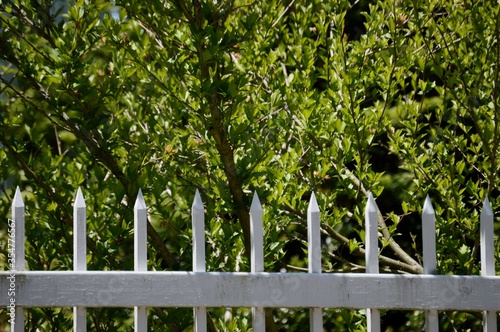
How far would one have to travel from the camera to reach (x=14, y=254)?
8.46 feet

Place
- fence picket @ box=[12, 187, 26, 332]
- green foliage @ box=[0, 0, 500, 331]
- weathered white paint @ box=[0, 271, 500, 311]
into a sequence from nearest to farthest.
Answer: weathered white paint @ box=[0, 271, 500, 311], fence picket @ box=[12, 187, 26, 332], green foliage @ box=[0, 0, 500, 331]

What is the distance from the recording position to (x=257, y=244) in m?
2.47

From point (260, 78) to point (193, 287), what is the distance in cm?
152

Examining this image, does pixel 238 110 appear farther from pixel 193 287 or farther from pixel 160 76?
pixel 193 287

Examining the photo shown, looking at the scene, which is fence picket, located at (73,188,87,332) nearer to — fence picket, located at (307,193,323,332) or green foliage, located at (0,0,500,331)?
green foliage, located at (0,0,500,331)

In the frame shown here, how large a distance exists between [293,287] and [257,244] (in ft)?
0.56

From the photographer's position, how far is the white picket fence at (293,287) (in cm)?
246

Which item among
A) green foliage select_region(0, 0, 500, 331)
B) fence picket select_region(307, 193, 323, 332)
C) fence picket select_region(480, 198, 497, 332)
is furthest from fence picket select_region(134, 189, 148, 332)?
fence picket select_region(480, 198, 497, 332)

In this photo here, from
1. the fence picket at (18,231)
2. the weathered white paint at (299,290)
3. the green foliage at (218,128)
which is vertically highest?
the green foliage at (218,128)

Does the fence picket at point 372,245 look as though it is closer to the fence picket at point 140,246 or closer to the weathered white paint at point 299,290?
the weathered white paint at point 299,290

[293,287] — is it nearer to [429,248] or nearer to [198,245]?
[198,245]

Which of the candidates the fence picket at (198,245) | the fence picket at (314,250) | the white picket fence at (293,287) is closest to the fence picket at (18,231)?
the white picket fence at (293,287)

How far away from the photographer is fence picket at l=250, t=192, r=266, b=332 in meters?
2.47

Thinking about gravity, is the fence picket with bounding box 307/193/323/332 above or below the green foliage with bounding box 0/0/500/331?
below
